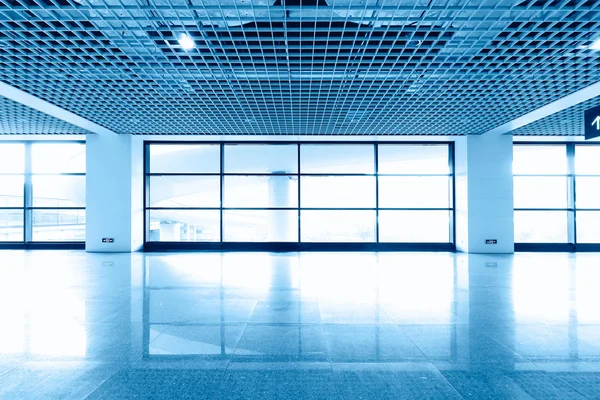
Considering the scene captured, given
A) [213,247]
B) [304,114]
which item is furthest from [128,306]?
[213,247]

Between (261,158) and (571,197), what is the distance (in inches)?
384

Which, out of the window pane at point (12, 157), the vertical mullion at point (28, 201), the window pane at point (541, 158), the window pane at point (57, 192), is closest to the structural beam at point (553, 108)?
the window pane at point (541, 158)

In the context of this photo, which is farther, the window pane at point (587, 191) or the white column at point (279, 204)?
the white column at point (279, 204)

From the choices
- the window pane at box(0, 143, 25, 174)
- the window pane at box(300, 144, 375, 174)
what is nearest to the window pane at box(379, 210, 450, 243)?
the window pane at box(300, 144, 375, 174)

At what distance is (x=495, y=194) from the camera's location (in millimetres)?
10312

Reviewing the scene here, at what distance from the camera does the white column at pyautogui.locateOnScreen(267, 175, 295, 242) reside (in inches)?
443

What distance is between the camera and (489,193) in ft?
33.8

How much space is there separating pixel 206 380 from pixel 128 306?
252cm

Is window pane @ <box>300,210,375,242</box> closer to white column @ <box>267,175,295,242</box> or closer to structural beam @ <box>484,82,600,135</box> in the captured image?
white column @ <box>267,175,295,242</box>

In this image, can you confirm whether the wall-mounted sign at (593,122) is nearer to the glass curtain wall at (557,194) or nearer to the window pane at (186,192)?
the glass curtain wall at (557,194)

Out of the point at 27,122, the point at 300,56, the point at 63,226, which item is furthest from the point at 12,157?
the point at 300,56

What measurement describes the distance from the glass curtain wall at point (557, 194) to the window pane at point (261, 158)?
23.1ft

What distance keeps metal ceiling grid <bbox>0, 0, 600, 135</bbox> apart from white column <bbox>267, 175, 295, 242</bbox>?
3517 mm

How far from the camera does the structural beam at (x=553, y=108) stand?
6.30 meters
